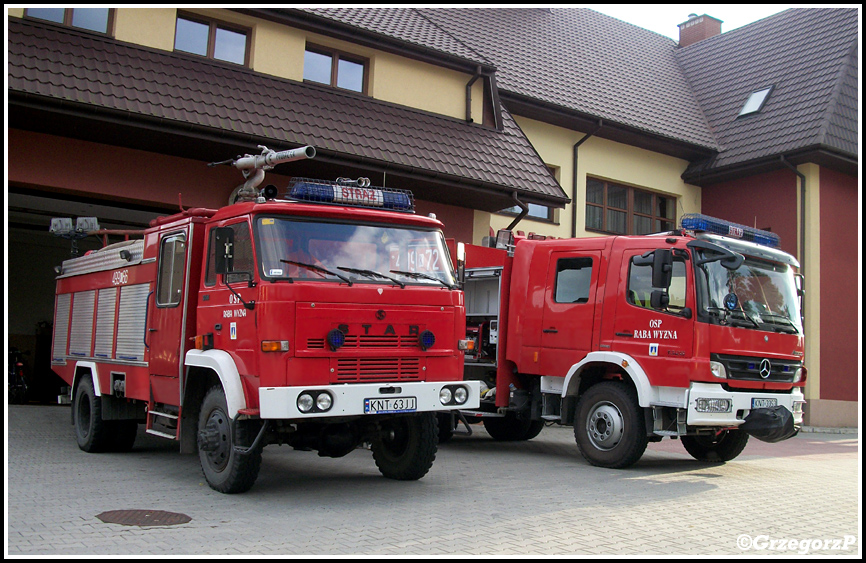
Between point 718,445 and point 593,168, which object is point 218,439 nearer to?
point 718,445

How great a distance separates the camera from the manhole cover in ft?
21.0

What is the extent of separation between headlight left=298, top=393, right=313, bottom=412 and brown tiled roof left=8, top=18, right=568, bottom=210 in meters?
6.05

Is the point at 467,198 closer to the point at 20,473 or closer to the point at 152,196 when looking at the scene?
the point at 152,196

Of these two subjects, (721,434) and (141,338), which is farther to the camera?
(721,434)

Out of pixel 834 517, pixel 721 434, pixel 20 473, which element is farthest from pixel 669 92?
pixel 20 473

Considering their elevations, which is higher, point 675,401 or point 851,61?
point 851,61

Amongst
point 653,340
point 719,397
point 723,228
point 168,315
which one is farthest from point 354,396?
point 723,228

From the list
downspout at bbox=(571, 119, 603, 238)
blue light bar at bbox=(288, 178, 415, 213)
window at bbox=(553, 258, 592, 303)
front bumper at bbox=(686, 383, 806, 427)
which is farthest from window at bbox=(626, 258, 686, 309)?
downspout at bbox=(571, 119, 603, 238)

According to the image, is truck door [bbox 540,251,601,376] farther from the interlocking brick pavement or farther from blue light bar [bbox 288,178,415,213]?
blue light bar [bbox 288,178,415,213]

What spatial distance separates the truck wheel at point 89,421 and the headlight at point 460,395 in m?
5.01

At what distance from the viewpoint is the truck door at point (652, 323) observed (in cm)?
943

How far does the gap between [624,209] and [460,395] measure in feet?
45.4

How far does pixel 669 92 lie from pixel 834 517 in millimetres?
17867

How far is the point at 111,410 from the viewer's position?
10.1m
